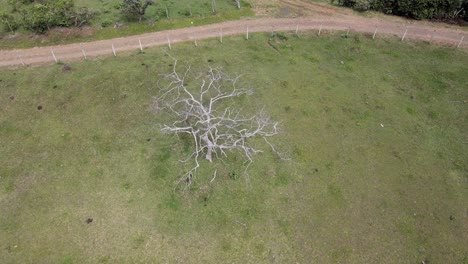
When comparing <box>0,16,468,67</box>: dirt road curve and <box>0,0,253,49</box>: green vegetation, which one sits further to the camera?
<box>0,0,253,49</box>: green vegetation

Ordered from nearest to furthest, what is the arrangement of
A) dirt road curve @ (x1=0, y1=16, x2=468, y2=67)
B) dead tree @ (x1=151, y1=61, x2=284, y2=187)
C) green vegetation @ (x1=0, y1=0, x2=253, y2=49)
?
dead tree @ (x1=151, y1=61, x2=284, y2=187) → dirt road curve @ (x1=0, y1=16, x2=468, y2=67) → green vegetation @ (x1=0, y1=0, x2=253, y2=49)

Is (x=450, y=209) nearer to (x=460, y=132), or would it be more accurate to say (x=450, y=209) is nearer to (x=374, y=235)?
(x=374, y=235)

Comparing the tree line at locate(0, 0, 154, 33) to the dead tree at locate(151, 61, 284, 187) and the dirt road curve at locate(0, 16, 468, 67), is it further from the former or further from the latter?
the dead tree at locate(151, 61, 284, 187)

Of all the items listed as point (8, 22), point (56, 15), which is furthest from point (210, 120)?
point (8, 22)

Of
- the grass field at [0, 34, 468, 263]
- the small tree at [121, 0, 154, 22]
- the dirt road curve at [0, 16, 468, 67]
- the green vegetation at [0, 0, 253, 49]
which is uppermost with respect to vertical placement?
the small tree at [121, 0, 154, 22]

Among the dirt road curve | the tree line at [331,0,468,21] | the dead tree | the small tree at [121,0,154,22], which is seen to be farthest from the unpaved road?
the dead tree

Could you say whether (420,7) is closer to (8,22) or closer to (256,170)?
(256,170)
